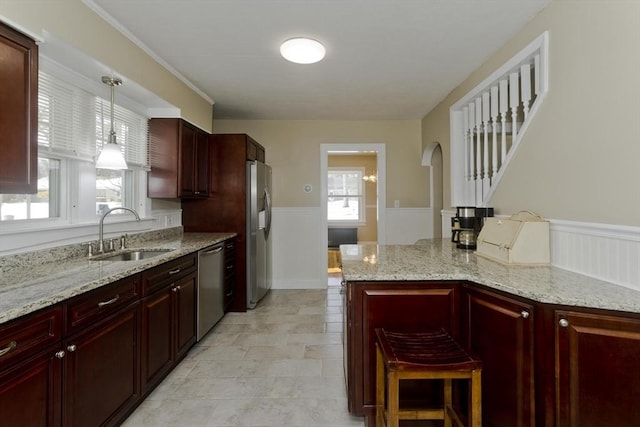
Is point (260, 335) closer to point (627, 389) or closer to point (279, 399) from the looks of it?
point (279, 399)

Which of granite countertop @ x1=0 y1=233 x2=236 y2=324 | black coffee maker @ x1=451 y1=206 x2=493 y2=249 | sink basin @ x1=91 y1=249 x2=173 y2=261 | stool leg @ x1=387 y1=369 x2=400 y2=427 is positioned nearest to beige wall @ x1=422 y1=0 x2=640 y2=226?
black coffee maker @ x1=451 y1=206 x2=493 y2=249

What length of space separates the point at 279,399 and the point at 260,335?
105cm

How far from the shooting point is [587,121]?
168cm

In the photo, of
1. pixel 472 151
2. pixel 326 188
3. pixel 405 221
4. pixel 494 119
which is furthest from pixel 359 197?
pixel 494 119

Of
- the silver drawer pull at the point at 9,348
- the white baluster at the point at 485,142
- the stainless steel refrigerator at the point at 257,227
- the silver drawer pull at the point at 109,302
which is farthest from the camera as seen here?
the stainless steel refrigerator at the point at 257,227

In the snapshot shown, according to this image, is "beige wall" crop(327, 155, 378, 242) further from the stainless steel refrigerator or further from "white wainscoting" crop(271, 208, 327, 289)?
the stainless steel refrigerator

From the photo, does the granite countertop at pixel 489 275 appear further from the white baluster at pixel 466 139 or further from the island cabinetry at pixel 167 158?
the island cabinetry at pixel 167 158

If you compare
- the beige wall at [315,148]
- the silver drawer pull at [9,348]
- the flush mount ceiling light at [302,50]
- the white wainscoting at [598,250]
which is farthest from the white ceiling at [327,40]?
the silver drawer pull at [9,348]

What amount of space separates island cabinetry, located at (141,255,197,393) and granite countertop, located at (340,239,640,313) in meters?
1.23

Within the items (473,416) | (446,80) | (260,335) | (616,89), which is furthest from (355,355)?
(446,80)

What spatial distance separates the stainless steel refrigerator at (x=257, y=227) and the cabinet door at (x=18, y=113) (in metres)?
2.25

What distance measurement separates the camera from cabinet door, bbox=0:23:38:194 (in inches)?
57.4

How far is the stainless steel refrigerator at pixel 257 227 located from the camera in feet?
12.4

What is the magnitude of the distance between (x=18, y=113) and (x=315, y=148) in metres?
3.59
